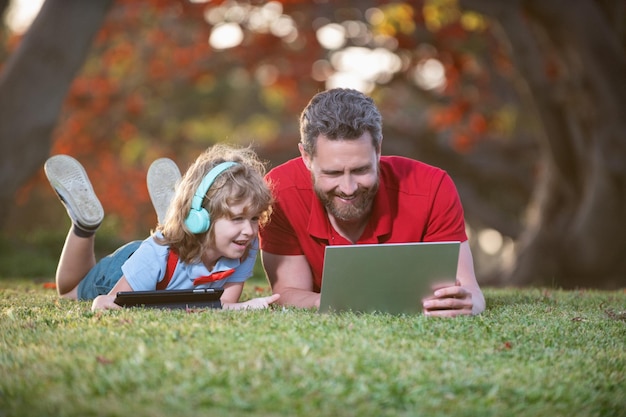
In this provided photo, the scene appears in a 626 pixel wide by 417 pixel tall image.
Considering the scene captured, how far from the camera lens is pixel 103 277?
18.7ft

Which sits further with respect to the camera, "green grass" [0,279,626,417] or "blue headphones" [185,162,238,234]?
"blue headphones" [185,162,238,234]

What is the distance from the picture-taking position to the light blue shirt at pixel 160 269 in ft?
16.0

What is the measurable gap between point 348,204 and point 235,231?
70cm

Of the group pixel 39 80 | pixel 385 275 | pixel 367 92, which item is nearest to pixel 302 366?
pixel 385 275

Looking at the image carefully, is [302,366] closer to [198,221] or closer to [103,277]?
[198,221]

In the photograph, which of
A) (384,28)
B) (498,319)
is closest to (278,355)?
(498,319)

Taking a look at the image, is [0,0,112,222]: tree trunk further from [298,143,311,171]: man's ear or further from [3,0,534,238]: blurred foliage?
[298,143,311,171]: man's ear

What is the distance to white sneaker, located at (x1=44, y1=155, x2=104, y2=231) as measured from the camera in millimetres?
5750

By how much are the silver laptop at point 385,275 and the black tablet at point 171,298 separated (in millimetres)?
675

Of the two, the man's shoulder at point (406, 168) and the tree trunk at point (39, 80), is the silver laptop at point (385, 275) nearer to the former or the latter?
the man's shoulder at point (406, 168)

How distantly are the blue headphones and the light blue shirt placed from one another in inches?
10.3

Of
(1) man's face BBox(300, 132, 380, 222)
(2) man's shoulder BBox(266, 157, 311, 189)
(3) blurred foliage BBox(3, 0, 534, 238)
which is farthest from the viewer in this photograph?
(3) blurred foliage BBox(3, 0, 534, 238)

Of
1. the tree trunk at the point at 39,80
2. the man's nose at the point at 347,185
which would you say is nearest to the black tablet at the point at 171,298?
the man's nose at the point at 347,185

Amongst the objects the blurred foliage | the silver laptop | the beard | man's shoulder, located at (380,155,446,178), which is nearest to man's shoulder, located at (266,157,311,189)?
the beard
